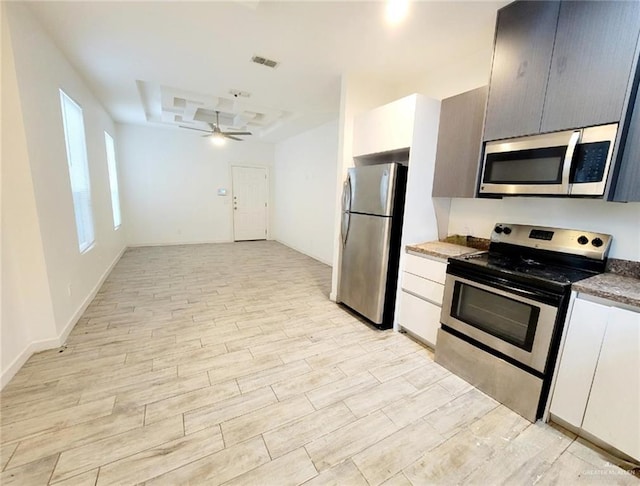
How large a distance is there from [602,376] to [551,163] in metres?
1.26

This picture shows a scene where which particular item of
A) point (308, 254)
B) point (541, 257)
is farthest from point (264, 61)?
→ point (308, 254)

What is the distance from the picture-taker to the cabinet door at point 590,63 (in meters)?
1.46

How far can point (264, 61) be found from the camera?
284cm

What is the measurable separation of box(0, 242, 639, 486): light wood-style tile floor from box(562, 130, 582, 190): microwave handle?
1501 mm

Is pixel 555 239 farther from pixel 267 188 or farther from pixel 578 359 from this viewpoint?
pixel 267 188

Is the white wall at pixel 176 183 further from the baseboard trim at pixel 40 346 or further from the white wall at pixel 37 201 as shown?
the baseboard trim at pixel 40 346

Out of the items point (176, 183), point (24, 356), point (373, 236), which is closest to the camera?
point (24, 356)

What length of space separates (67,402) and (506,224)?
3.39 m

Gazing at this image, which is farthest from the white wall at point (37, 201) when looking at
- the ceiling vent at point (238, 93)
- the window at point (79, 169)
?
the ceiling vent at point (238, 93)

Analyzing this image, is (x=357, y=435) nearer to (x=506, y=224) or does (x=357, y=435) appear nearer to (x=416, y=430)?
(x=416, y=430)

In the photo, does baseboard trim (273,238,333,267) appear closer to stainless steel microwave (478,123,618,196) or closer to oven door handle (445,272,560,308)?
oven door handle (445,272,560,308)

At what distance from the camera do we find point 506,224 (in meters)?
2.28

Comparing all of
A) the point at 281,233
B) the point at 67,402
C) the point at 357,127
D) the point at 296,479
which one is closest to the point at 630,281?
the point at 296,479

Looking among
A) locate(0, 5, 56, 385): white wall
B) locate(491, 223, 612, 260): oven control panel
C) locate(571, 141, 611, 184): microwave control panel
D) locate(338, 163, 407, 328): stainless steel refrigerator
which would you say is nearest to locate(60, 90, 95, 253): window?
locate(0, 5, 56, 385): white wall
